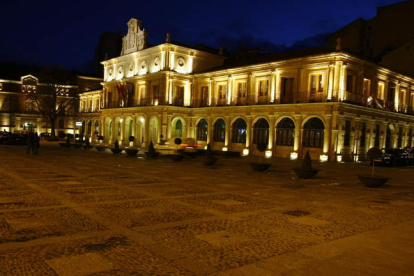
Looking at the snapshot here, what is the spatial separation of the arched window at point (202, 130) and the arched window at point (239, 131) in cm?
490

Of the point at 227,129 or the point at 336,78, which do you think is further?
the point at 227,129

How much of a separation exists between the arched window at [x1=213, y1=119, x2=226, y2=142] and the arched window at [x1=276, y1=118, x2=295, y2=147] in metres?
7.52

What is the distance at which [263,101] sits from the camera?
35.3 meters

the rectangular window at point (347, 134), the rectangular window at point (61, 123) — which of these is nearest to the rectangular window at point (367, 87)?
the rectangular window at point (347, 134)

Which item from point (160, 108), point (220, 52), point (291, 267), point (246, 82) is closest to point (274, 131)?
point (246, 82)

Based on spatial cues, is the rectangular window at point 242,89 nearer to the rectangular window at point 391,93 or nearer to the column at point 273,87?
the column at point 273,87

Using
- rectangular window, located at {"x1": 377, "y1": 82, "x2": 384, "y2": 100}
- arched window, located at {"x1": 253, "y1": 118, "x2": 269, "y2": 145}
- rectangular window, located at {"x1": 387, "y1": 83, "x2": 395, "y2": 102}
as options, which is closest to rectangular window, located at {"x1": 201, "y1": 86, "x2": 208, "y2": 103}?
arched window, located at {"x1": 253, "y1": 118, "x2": 269, "y2": 145}

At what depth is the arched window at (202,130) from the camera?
42094 mm

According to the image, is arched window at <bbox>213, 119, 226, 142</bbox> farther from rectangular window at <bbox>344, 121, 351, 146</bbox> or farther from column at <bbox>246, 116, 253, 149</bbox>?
rectangular window at <bbox>344, 121, 351, 146</bbox>

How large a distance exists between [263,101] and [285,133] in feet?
14.0

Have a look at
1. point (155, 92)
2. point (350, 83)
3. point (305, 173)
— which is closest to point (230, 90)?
point (155, 92)

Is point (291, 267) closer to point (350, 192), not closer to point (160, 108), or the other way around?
point (350, 192)

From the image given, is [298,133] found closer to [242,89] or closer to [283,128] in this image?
[283,128]

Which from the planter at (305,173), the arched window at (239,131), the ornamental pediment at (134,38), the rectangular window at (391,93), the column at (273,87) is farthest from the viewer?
the ornamental pediment at (134,38)
